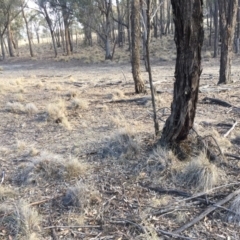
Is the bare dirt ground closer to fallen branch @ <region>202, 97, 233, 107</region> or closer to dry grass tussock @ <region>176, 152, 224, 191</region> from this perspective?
dry grass tussock @ <region>176, 152, 224, 191</region>

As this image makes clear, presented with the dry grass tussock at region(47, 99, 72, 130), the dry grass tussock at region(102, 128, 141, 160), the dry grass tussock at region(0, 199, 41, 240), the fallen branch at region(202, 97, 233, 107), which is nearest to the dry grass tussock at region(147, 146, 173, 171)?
the dry grass tussock at region(102, 128, 141, 160)

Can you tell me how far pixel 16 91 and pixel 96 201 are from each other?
8.76 meters

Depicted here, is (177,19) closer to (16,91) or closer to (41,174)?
(41,174)

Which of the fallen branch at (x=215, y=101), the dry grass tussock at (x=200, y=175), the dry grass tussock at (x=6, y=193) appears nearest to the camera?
the dry grass tussock at (x=200, y=175)

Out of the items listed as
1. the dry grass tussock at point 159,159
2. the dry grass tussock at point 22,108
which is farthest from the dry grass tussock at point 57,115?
the dry grass tussock at point 159,159

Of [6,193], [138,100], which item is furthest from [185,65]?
[138,100]

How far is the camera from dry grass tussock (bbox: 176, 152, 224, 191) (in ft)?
11.3

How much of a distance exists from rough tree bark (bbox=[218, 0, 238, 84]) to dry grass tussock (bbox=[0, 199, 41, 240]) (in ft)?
28.1

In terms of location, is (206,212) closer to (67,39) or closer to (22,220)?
(22,220)

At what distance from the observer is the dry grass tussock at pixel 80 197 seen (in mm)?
3281

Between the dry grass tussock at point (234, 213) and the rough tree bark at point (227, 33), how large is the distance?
312 inches

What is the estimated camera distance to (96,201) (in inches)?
131

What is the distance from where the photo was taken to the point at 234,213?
298cm

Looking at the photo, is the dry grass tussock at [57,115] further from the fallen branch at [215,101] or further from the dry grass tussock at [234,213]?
the dry grass tussock at [234,213]
